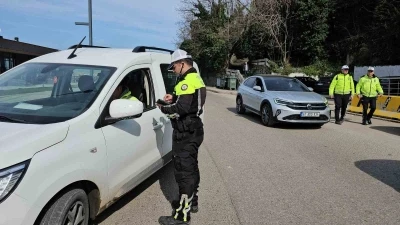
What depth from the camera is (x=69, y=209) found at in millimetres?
2984

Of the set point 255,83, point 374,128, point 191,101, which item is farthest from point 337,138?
point 191,101

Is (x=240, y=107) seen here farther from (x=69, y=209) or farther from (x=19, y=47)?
(x=19, y=47)

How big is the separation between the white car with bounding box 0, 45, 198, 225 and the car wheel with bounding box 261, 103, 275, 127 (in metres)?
6.16

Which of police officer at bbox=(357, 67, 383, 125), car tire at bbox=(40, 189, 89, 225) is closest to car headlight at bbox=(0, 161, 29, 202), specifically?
car tire at bbox=(40, 189, 89, 225)

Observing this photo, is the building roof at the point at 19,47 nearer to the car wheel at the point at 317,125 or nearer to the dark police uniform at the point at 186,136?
the car wheel at the point at 317,125

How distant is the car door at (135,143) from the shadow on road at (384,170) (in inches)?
139

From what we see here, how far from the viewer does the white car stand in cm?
260

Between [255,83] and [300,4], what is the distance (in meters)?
25.5

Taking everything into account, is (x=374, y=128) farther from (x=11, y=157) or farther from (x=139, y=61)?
(x=11, y=157)

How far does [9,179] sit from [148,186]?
2.81m

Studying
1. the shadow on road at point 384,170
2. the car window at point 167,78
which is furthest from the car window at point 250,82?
the car window at point 167,78

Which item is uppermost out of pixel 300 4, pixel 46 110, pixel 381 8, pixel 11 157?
pixel 300 4

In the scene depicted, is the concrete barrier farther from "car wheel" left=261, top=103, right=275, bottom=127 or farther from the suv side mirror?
the suv side mirror

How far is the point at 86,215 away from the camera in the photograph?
329cm
